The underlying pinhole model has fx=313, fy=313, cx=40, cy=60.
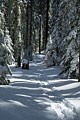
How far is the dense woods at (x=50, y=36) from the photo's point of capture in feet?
65.6

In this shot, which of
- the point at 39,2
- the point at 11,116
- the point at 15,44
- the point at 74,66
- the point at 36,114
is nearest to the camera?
the point at 11,116

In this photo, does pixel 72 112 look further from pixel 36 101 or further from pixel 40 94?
pixel 40 94

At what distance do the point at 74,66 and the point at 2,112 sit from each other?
11.2 meters

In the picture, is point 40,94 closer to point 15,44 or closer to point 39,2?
point 15,44

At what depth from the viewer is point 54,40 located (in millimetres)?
33156

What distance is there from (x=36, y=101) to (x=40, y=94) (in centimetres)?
205

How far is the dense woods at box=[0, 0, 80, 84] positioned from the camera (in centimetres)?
1998

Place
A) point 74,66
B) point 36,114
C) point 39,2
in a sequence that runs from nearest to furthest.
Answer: point 36,114 → point 74,66 → point 39,2

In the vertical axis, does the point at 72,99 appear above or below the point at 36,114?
below

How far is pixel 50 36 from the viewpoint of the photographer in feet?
111

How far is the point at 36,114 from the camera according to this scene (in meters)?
10.5

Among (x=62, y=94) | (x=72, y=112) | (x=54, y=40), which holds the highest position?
(x=72, y=112)

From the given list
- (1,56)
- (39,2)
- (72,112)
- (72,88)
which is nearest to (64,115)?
(72,112)

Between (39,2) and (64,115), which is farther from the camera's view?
(39,2)
